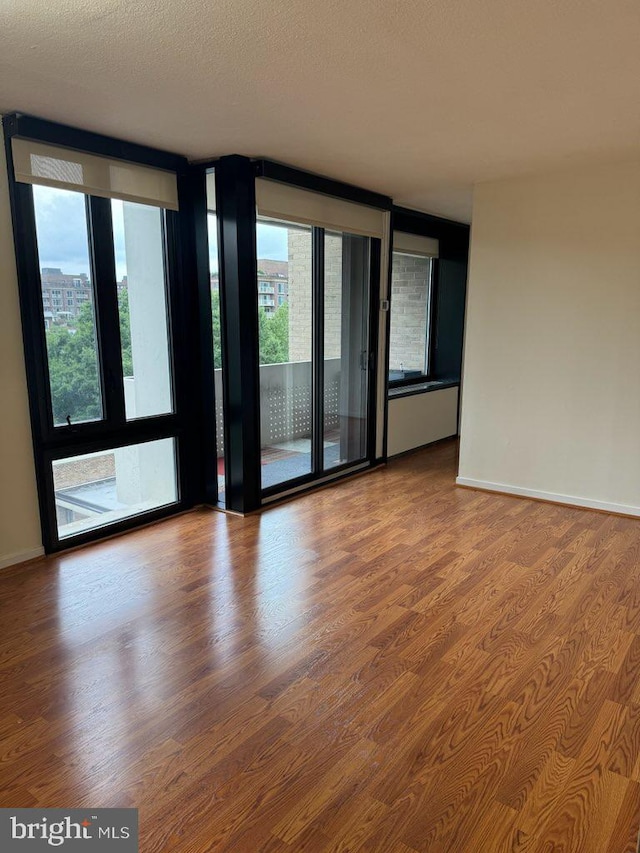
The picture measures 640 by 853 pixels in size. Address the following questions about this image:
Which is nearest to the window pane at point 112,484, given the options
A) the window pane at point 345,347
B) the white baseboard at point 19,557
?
the white baseboard at point 19,557

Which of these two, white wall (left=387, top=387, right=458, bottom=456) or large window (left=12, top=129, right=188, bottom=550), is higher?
large window (left=12, top=129, right=188, bottom=550)

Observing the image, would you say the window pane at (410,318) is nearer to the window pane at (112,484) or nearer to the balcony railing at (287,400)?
the balcony railing at (287,400)

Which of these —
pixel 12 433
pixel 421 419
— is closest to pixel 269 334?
pixel 12 433

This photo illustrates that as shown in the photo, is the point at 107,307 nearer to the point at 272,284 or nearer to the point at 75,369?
the point at 75,369

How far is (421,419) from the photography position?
6414mm

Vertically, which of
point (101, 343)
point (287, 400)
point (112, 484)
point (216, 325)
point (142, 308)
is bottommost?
point (112, 484)

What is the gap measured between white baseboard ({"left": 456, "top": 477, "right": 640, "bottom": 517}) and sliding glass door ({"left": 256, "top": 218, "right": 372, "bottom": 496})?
3.64 feet

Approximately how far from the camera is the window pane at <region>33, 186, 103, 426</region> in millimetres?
3396

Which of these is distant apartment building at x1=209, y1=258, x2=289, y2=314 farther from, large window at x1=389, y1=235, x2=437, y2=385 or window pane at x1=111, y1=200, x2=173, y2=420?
large window at x1=389, y1=235, x2=437, y2=385

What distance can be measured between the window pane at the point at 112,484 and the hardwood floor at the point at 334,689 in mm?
269

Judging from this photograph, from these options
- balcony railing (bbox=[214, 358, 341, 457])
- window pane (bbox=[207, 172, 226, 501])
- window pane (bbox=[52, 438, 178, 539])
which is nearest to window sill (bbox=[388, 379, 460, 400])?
balcony railing (bbox=[214, 358, 341, 457])

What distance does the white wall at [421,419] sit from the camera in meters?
5.99

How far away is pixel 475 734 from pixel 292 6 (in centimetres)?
264

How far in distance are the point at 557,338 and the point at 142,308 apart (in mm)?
3107
